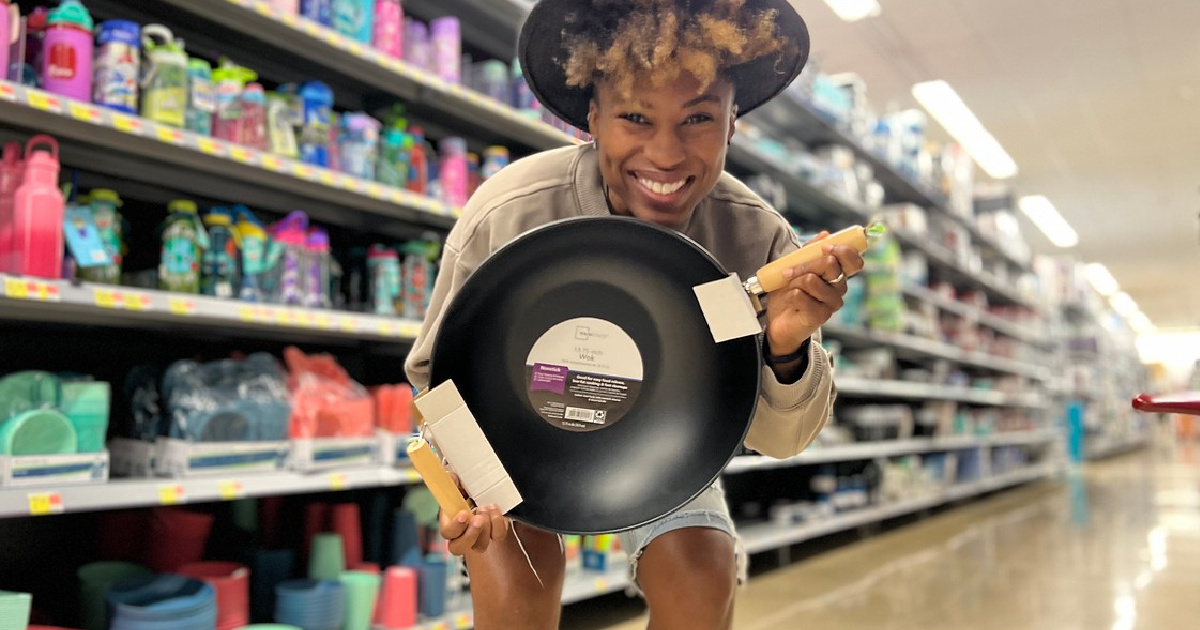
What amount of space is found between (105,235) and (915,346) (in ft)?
15.6

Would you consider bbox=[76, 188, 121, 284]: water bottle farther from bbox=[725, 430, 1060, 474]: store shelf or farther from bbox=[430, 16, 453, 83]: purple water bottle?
bbox=[725, 430, 1060, 474]: store shelf

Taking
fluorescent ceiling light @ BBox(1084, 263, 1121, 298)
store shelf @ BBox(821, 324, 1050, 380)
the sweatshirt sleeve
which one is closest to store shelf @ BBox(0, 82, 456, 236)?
the sweatshirt sleeve

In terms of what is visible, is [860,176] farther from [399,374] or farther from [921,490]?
[399,374]

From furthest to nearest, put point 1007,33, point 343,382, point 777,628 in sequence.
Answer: point 1007,33 → point 777,628 → point 343,382

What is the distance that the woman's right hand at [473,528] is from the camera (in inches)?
34.3

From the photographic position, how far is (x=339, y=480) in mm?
2287

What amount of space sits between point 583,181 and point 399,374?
2060mm

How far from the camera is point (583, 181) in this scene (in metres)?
1.17

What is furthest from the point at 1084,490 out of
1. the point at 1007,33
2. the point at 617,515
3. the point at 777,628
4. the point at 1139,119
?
the point at 617,515

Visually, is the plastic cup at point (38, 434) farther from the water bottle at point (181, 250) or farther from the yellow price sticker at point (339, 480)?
the yellow price sticker at point (339, 480)

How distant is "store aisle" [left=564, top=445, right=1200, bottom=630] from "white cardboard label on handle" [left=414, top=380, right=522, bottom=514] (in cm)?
213

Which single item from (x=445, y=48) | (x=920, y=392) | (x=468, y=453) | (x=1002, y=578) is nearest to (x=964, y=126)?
(x=920, y=392)

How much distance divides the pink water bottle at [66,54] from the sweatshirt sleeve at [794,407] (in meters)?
1.64

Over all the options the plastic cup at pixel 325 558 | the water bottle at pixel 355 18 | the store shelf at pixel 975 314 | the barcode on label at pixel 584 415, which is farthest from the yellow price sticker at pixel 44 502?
the store shelf at pixel 975 314
